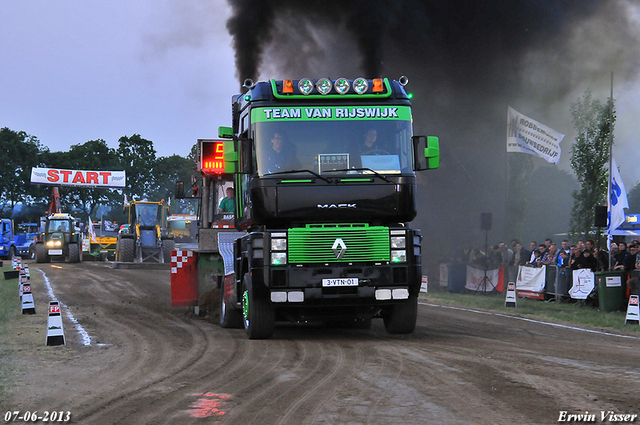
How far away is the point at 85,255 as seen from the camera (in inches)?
1901

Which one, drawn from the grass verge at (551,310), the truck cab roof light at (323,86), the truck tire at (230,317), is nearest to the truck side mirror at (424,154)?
the truck cab roof light at (323,86)

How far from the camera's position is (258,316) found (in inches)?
418

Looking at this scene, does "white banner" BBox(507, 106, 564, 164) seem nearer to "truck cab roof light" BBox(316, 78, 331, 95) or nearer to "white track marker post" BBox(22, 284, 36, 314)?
"truck cab roof light" BBox(316, 78, 331, 95)

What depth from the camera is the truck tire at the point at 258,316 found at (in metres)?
10.6

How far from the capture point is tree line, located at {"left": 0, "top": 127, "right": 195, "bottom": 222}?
81.5 m

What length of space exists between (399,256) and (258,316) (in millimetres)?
2179

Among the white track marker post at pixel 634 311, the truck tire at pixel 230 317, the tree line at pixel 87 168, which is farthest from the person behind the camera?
the tree line at pixel 87 168

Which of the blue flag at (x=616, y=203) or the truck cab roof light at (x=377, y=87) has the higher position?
the truck cab roof light at (x=377, y=87)

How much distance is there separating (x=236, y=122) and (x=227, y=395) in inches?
235

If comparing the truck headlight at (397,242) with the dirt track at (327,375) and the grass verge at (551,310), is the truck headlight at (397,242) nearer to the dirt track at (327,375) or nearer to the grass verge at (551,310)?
the dirt track at (327,375)

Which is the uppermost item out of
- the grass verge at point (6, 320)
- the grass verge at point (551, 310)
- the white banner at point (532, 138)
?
the white banner at point (532, 138)

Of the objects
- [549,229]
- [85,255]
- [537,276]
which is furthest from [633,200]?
[537,276]

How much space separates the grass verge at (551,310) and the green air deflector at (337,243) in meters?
5.26

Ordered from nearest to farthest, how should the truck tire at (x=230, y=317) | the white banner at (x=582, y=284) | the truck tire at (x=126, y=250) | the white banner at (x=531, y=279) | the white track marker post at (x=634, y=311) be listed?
the truck tire at (x=230, y=317) < the white track marker post at (x=634, y=311) < the white banner at (x=582, y=284) < the white banner at (x=531, y=279) < the truck tire at (x=126, y=250)
